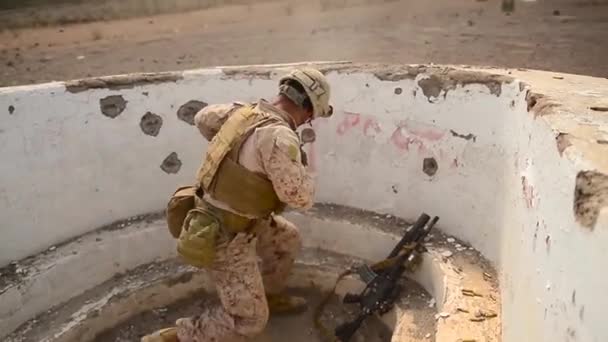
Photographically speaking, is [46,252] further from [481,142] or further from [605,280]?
[605,280]

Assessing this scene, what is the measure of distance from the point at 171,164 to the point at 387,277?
1.59 metres

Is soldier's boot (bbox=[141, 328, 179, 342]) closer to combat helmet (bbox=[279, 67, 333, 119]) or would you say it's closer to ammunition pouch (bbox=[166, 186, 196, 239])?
ammunition pouch (bbox=[166, 186, 196, 239])

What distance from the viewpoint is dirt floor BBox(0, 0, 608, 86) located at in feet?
25.9

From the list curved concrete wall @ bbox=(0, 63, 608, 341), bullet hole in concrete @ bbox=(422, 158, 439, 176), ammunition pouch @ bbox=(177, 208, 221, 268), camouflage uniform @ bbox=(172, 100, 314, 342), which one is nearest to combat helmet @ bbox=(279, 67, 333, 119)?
camouflage uniform @ bbox=(172, 100, 314, 342)

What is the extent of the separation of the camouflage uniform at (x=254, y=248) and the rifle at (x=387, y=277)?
1.55 ft

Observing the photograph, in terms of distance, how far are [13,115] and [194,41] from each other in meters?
6.04

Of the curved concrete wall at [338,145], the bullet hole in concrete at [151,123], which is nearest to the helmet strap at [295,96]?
the curved concrete wall at [338,145]

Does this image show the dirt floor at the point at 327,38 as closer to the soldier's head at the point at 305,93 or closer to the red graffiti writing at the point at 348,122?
the red graffiti writing at the point at 348,122

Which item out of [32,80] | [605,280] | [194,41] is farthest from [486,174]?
[194,41]

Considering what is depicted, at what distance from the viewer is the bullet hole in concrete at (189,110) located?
13.8 ft

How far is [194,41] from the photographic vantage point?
9.62 meters

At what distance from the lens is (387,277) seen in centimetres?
382

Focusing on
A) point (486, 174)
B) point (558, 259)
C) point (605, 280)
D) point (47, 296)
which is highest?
point (605, 280)

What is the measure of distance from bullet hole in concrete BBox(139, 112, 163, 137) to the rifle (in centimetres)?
159
